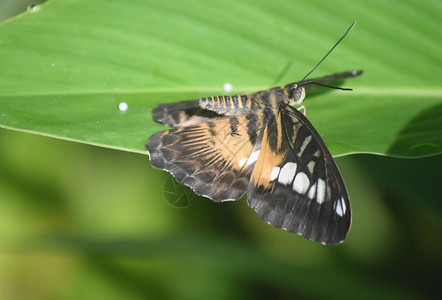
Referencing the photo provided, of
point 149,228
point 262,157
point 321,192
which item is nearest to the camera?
point 321,192

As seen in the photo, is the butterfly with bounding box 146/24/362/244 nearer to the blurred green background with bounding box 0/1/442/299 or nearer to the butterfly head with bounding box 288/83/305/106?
the butterfly head with bounding box 288/83/305/106

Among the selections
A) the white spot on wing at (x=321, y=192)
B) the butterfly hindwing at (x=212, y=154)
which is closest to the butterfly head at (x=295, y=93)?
the butterfly hindwing at (x=212, y=154)

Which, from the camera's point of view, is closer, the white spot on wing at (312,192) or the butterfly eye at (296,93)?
the white spot on wing at (312,192)

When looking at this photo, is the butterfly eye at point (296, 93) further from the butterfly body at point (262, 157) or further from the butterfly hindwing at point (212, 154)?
the butterfly hindwing at point (212, 154)

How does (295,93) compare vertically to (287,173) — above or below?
above

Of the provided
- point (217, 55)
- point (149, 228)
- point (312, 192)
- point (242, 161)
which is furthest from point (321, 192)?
point (149, 228)

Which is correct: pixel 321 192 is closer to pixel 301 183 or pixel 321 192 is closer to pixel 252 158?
pixel 301 183

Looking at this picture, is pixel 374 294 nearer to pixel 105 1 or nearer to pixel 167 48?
pixel 167 48

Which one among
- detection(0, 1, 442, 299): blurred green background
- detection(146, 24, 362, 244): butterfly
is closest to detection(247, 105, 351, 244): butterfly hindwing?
detection(146, 24, 362, 244): butterfly
